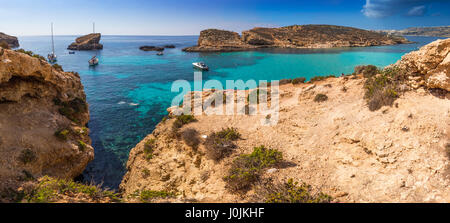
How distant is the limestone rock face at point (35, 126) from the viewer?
24.7 feet

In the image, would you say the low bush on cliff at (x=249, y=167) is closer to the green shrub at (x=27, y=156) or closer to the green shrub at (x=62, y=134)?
the green shrub at (x=27, y=156)

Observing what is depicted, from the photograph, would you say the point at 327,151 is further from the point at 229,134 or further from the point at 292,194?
the point at 229,134

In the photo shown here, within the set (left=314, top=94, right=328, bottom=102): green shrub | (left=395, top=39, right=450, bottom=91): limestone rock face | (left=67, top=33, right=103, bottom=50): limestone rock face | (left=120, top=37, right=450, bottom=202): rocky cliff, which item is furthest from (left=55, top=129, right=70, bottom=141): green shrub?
(left=67, top=33, right=103, bottom=50): limestone rock face

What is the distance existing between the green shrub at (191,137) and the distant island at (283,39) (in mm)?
59277

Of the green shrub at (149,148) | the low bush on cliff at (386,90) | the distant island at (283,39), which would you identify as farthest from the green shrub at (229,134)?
the distant island at (283,39)

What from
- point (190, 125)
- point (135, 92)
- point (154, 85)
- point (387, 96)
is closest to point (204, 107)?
point (190, 125)

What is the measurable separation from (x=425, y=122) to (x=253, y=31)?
8134cm

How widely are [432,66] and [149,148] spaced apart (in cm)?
1205

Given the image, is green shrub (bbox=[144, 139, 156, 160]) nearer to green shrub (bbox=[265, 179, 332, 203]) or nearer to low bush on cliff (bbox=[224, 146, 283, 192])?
low bush on cliff (bbox=[224, 146, 283, 192])

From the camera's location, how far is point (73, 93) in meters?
13.5

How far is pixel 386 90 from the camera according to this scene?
8109 millimetres

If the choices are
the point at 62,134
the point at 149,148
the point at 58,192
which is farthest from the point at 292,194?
the point at 62,134

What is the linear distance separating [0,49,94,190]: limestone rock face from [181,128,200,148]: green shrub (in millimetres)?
5152
